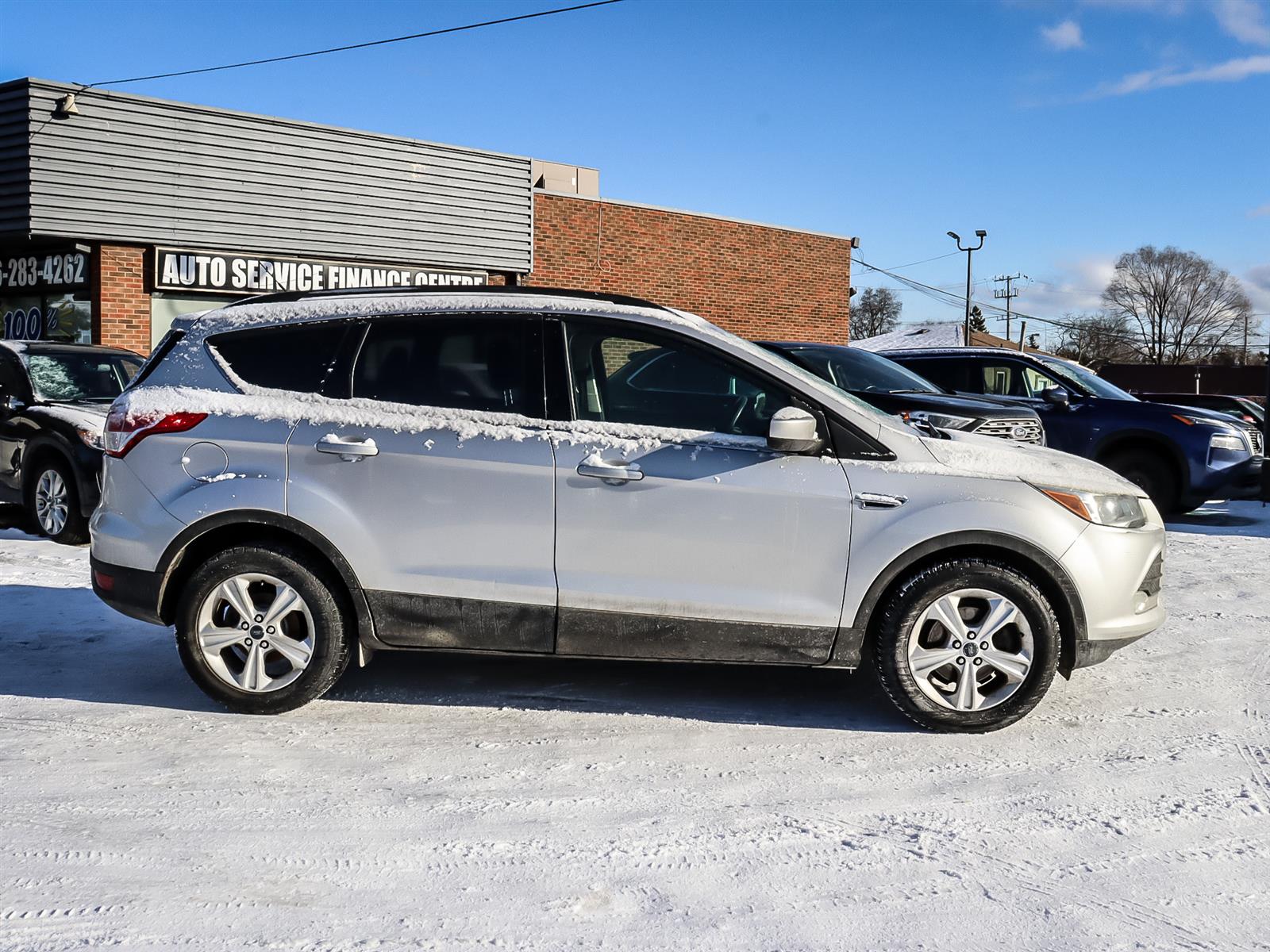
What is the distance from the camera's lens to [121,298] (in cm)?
1695

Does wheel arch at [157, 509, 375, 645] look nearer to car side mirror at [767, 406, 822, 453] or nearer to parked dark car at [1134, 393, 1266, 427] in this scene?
car side mirror at [767, 406, 822, 453]

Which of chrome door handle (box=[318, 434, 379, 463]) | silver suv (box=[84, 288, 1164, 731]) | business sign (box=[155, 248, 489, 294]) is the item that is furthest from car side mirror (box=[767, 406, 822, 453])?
business sign (box=[155, 248, 489, 294])

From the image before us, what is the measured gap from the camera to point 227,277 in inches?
711

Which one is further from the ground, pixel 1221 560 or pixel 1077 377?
pixel 1077 377

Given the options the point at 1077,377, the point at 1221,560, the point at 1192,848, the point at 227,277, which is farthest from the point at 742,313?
the point at 1192,848

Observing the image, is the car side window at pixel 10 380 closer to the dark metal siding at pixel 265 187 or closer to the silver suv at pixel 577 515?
the silver suv at pixel 577 515

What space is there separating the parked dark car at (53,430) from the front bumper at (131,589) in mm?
4333

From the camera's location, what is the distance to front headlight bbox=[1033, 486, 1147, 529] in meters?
4.71

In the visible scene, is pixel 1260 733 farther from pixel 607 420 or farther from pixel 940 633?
pixel 607 420

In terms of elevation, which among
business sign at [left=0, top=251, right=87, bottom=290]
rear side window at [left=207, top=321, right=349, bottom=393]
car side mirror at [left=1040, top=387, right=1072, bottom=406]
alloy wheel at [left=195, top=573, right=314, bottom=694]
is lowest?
alloy wheel at [left=195, top=573, right=314, bottom=694]

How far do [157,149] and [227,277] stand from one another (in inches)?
82.6

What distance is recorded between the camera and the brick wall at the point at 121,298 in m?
16.8

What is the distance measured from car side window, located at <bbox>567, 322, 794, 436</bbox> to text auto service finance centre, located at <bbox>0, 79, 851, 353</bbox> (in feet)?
36.2

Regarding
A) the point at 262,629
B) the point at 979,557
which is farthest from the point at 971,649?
the point at 262,629
